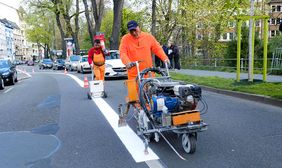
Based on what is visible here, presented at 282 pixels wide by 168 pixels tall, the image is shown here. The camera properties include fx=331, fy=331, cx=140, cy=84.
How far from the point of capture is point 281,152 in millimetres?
4855

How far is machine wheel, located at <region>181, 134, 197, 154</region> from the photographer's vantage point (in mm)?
4797

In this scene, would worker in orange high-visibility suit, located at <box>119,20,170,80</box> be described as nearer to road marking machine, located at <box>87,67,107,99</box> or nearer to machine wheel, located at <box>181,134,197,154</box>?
machine wheel, located at <box>181,134,197,154</box>

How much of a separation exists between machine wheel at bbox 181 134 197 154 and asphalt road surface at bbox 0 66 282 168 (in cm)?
8

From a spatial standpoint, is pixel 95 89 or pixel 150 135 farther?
pixel 95 89

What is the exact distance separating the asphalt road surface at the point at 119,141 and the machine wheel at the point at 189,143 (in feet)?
0.28

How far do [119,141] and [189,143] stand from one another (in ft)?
4.65

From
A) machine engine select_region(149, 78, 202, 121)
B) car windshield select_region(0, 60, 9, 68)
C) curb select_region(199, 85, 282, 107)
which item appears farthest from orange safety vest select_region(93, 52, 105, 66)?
car windshield select_region(0, 60, 9, 68)

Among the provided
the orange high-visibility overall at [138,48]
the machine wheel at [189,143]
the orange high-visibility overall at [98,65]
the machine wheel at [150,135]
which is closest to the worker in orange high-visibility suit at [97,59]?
the orange high-visibility overall at [98,65]

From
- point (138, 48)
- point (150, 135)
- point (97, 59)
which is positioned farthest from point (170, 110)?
point (97, 59)

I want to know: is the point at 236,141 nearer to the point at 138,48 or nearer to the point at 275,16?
the point at 138,48

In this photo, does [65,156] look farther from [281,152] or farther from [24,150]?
[281,152]

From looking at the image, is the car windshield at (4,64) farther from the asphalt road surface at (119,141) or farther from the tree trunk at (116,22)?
the asphalt road surface at (119,141)

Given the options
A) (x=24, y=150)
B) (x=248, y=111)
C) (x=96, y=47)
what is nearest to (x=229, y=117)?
(x=248, y=111)

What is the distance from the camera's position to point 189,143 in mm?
4805
